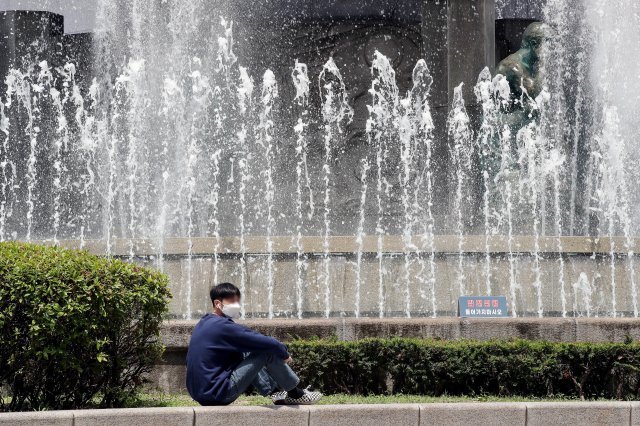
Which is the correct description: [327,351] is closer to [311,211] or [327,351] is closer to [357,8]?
[311,211]

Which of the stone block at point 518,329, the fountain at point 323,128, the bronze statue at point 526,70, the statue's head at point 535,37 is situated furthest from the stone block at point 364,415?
the statue's head at point 535,37

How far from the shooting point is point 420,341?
25.9ft

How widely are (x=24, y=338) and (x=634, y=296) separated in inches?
275

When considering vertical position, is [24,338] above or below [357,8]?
below

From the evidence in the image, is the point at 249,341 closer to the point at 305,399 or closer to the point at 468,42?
the point at 305,399

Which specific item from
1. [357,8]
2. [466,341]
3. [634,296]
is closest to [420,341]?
[466,341]

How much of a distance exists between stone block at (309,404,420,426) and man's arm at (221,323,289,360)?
0.38m

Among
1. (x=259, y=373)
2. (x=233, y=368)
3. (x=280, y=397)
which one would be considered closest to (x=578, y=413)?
(x=280, y=397)

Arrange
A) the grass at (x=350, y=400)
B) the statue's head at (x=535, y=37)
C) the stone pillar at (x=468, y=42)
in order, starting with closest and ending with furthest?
the grass at (x=350, y=400), the statue's head at (x=535, y=37), the stone pillar at (x=468, y=42)

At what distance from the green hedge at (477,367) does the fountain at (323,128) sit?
25.0ft

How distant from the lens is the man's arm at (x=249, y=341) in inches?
252

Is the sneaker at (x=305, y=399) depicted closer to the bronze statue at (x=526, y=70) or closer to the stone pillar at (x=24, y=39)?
the bronze statue at (x=526, y=70)

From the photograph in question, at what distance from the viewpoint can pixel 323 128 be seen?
19906mm

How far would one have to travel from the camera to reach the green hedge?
25.3 ft
